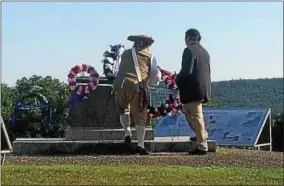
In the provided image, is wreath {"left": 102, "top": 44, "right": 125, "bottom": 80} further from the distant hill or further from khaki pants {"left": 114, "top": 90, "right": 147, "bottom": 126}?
the distant hill

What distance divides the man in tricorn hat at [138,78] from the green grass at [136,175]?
7.56 ft

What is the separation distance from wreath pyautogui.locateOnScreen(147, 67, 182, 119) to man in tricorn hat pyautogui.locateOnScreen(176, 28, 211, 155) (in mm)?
1553

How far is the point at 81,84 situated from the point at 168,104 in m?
1.55

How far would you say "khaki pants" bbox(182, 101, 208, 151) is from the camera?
10.7m

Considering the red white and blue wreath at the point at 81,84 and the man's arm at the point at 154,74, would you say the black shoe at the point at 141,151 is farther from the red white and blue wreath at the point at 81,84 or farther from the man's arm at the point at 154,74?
the red white and blue wreath at the point at 81,84

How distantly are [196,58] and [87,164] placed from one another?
2.41 meters

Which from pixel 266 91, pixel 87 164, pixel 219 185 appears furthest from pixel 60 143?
pixel 266 91

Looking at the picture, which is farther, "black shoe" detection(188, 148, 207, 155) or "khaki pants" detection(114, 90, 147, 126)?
"khaki pants" detection(114, 90, 147, 126)

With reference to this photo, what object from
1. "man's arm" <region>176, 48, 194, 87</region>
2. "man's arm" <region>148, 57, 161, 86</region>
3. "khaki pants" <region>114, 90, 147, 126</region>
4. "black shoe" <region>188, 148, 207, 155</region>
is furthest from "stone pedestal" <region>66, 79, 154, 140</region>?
"man's arm" <region>176, 48, 194, 87</region>

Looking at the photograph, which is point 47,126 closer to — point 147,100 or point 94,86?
point 94,86

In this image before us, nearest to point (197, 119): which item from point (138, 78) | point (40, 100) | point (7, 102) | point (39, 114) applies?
point (138, 78)

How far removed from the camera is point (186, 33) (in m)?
10.8

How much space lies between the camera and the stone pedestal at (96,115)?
12.7 metres

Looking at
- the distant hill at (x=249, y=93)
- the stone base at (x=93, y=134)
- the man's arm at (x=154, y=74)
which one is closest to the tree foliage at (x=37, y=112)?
the stone base at (x=93, y=134)
